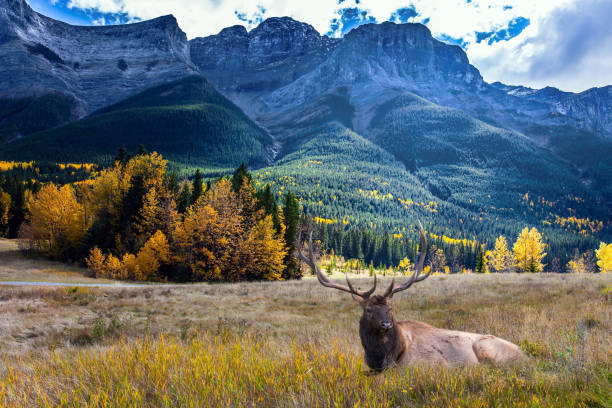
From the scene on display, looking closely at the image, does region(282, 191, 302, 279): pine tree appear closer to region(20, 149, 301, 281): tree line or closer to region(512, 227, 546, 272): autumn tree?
region(20, 149, 301, 281): tree line

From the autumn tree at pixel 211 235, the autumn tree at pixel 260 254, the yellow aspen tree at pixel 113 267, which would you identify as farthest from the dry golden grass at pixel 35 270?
the autumn tree at pixel 260 254

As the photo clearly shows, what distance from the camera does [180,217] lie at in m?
35.1

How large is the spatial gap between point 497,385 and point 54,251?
147 ft

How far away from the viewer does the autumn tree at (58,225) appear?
→ 1390 inches

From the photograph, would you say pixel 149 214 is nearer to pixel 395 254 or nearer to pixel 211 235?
pixel 211 235

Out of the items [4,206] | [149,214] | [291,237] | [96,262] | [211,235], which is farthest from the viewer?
[4,206]

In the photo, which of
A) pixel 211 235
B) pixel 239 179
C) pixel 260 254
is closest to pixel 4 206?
pixel 239 179

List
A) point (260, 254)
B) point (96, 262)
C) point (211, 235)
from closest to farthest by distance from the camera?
point (96, 262), point (211, 235), point (260, 254)

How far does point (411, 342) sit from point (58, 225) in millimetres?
42333

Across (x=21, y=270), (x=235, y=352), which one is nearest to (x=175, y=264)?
(x=21, y=270)

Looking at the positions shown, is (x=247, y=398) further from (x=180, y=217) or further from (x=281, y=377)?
(x=180, y=217)

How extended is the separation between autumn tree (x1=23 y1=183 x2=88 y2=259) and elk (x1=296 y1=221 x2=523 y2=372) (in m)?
40.0

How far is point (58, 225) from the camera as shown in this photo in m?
35.4

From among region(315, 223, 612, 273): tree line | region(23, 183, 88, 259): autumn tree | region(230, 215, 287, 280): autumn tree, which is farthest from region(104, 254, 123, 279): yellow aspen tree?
region(315, 223, 612, 273): tree line
